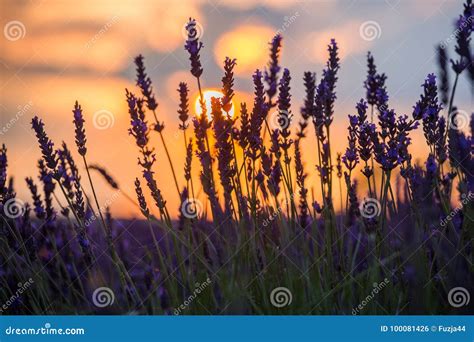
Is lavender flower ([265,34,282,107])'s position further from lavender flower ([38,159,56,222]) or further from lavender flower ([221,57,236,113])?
lavender flower ([38,159,56,222])

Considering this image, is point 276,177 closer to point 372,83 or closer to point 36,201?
point 372,83

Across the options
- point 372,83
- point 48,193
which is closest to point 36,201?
point 48,193

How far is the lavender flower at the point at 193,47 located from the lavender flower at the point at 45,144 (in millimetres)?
568

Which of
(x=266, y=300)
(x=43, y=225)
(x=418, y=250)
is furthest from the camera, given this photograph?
(x=43, y=225)

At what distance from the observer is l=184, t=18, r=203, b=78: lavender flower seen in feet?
8.80

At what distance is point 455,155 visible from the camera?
2.62m

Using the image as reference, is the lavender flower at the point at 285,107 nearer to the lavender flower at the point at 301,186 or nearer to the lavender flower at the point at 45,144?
the lavender flower at the point at 301,186

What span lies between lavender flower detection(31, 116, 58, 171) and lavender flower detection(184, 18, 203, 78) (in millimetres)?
568

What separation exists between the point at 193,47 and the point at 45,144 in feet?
2.06

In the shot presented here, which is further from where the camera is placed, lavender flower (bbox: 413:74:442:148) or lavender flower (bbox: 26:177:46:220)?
lavender flower (bbox: 26:177:46:220)

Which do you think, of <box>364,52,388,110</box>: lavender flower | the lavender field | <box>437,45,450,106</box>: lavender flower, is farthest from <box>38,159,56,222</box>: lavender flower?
<box>437,45,450,106</box>: lavender flower

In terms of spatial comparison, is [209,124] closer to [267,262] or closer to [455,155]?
[267,262]
